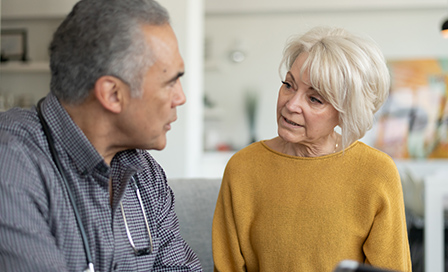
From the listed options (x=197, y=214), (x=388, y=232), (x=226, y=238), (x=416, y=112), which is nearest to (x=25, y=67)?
(x=197, y=214)

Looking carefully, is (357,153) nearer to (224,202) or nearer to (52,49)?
(224,202)

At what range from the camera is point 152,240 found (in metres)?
1.39

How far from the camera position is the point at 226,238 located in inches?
65.7

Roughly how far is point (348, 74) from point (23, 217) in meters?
0.95

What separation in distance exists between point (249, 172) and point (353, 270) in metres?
1.02

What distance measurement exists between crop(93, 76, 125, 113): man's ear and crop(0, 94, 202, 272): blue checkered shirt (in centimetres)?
9

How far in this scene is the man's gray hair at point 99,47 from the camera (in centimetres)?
115

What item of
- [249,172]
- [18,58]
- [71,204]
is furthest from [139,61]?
[18,58]

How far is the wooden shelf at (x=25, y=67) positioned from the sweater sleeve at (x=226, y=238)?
3.35 metres

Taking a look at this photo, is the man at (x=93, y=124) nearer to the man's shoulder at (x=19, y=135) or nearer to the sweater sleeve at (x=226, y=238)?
the man's shoulder at (x=19, y=135)

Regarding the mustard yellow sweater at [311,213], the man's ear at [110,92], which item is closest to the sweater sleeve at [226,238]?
the mustard yellow sweater at [311,213]

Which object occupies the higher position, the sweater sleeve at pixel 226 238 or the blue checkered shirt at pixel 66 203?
Result: the blue checkered shirt at pixel 66 203

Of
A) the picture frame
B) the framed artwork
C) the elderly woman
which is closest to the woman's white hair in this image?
the elderly woman

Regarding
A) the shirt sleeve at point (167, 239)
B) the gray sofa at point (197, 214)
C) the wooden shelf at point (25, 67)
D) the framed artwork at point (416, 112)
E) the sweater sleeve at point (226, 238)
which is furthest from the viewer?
the framed artwork at point (416, 112)
